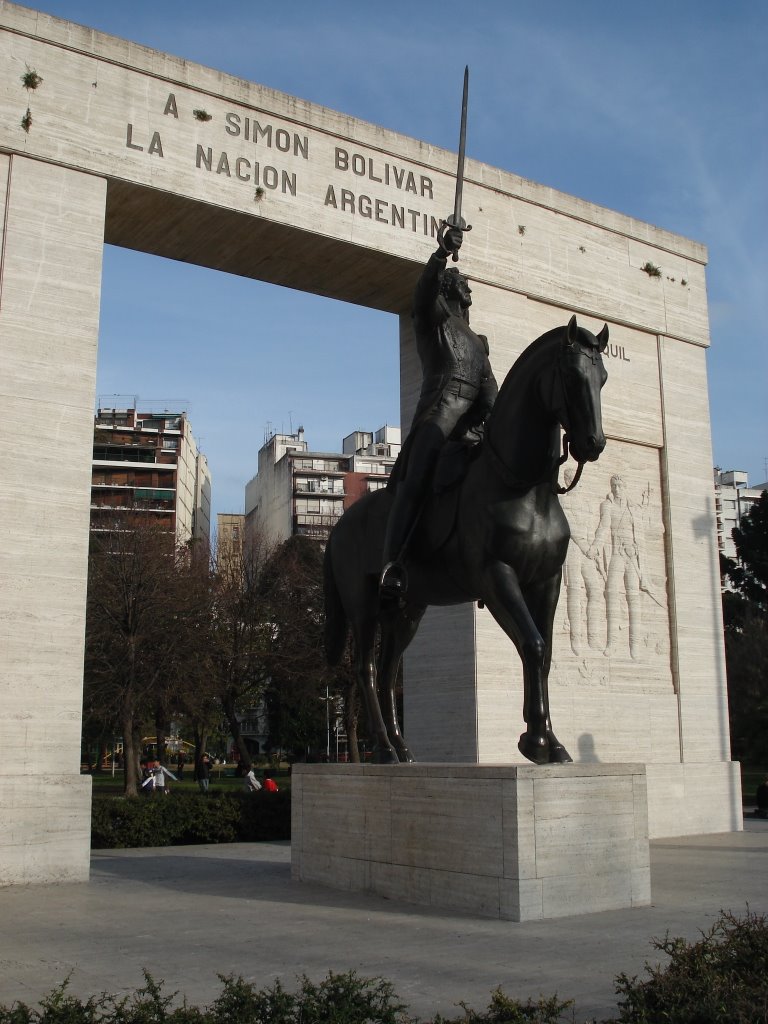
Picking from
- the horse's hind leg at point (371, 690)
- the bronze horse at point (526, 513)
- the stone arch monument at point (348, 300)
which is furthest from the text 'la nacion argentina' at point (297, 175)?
the bronze horse at point (526, 513)

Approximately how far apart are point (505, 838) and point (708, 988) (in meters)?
4.40

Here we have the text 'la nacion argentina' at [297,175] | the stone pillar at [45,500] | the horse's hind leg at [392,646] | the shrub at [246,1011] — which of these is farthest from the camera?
the text 'la nacion argentina' at [297,175]

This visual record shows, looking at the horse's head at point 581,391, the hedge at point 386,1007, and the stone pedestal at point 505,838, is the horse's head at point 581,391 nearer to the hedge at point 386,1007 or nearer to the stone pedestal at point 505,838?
the stone pedestal at point 505,838

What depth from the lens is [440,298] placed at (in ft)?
38.0

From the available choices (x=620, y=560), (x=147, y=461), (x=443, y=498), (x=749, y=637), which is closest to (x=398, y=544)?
(x=443, y=498)

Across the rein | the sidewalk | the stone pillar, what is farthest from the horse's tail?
the stone pillar

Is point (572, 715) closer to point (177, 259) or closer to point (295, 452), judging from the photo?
point (177, 259)

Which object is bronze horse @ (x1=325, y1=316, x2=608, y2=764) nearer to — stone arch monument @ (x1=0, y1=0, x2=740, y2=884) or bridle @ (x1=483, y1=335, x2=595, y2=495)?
bridle @ (x1=483, y1=335, x2=595, y2=495)

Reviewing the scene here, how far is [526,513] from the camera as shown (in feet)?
33.1

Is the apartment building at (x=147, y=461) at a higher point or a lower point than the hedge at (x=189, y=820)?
higher

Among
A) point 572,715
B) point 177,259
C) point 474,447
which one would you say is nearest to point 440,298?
point 474,447

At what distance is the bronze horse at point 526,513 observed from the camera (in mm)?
9438

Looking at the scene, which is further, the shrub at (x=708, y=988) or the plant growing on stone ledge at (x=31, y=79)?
the plant growing on stone ledge at (x=31, y=79)

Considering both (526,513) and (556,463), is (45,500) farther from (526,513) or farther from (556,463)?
(556,463)
